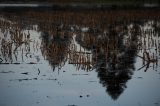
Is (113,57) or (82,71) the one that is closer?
(82,71)

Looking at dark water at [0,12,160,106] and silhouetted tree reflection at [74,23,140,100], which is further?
silhouetted tree reflection at [74,23,140,100]

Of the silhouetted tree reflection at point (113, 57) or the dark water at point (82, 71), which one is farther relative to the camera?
the silhouetted tree reflection at point (113, 57)

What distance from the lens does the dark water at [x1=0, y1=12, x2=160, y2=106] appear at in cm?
1800

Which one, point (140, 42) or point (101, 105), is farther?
point (140, 42)

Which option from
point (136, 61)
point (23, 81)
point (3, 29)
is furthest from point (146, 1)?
point (23, 81)

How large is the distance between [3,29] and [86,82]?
16891mm

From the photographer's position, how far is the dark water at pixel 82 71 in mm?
18000

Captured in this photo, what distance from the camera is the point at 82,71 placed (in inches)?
871

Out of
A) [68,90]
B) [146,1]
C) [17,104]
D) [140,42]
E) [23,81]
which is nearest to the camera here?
[17,104]

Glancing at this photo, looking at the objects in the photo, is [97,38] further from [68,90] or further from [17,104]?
[17,104]

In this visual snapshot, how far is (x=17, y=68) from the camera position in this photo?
22.9 m

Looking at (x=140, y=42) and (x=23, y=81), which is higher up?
(x=140, y=42)

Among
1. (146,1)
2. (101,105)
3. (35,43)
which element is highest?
(146,1)

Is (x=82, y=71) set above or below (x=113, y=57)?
below
